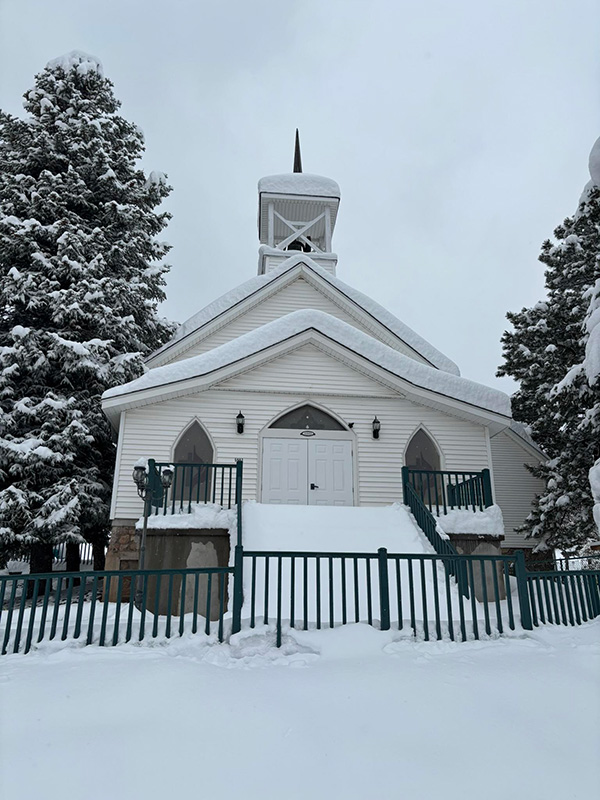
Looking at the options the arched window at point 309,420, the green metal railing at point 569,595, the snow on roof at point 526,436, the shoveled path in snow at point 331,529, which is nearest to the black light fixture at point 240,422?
the arched window at point 309,420

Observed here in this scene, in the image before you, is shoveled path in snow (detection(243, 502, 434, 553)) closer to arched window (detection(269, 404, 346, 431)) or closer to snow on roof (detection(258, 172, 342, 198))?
arched window (detection(269, 404, 346, 431))

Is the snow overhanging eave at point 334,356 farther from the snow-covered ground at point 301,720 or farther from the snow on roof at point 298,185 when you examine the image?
the snow on roof at point 298,185

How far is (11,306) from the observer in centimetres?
1369

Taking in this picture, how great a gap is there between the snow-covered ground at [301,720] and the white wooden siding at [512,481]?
37.5 ft

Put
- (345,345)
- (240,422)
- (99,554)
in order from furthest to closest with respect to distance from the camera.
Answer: (99,554) → (345,345) → (240,422)

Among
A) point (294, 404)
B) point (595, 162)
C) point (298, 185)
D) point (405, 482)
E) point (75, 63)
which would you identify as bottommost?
point (405, 482)

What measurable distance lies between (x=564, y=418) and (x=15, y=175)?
15438 millimetres

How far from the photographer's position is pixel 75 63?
16.2 meters

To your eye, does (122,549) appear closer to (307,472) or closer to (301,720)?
(307,472)

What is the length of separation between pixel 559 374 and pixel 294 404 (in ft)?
25.4


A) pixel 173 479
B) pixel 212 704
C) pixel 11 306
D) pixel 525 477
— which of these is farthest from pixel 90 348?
pixel 525 477

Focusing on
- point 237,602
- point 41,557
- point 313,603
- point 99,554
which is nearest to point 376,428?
point 313,603

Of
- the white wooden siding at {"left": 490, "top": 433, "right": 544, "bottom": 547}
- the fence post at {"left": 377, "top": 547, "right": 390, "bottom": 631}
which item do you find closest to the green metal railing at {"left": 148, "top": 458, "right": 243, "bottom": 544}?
the fence post at {"left": 377, "top": 547, "right": 390, "bottom": 631}

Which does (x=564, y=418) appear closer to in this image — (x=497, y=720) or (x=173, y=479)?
(x=173, y=479)
